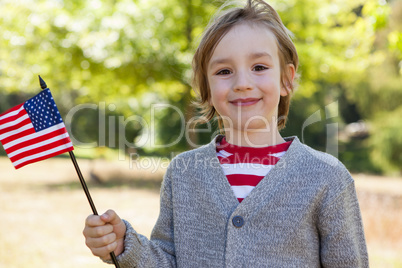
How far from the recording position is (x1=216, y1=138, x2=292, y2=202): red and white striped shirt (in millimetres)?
1495

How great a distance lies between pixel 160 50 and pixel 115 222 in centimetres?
594

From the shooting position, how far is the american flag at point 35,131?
140cm

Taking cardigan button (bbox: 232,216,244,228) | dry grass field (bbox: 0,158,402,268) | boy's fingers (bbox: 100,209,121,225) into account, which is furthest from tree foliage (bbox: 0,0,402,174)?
boy's fingers (bbox: 100,209,121,225)

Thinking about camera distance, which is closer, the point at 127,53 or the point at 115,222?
the point at 115,222

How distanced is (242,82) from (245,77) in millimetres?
24

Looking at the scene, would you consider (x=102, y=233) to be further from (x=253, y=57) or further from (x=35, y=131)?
(x=253, y=57)

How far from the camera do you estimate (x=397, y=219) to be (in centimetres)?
545

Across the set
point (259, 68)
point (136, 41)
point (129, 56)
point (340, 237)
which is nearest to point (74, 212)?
point (129, 56)

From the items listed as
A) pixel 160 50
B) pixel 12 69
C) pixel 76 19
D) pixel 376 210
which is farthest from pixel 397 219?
pixel 12 69

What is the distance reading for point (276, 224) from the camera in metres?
1.39

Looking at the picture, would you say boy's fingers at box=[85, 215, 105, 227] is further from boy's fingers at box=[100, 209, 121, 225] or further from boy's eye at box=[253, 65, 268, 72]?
boy's eye at box=[253, 65, 268, 72]

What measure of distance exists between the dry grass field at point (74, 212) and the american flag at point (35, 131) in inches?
122

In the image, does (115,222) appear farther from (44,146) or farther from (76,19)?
(76,19)

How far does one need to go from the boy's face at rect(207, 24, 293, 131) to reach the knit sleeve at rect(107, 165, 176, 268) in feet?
1.26
